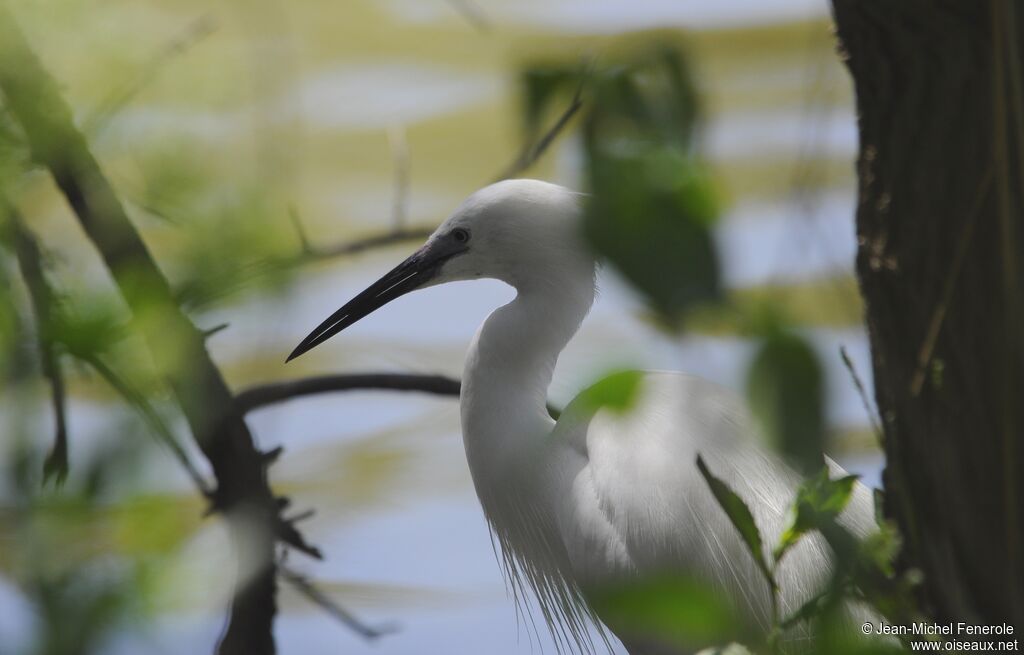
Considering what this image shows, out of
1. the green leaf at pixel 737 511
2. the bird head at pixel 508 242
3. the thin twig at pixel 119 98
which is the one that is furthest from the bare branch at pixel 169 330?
the bird head at pixel 508 242

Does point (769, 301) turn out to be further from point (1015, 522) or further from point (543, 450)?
point (543, 450)

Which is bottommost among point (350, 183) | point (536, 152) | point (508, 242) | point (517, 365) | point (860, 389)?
point (350, 183)

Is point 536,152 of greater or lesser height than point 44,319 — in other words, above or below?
below

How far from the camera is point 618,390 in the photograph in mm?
306

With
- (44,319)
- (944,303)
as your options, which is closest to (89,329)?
(44,319)

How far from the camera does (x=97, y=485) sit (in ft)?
1.21

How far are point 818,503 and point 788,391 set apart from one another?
15 cm

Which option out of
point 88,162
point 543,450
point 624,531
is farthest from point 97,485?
point 543,450

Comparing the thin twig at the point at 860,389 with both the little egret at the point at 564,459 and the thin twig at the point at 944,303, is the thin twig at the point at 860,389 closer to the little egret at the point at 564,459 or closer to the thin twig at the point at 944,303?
the thin twig at the point at 944,303

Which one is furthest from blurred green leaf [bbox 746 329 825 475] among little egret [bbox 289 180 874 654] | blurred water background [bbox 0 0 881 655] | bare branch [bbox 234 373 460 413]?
bare branch [bbox 234 373 460 413]

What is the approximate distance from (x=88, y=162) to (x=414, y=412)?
3.03 meters

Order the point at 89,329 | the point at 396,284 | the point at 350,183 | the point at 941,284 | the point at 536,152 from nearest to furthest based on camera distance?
the point at 89,329
the point at 941,284
the point at 536,152
the point at 396,284
the point at 350,183

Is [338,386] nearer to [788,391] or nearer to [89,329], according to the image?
[89,329]

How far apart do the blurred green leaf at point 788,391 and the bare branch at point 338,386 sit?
107cm
